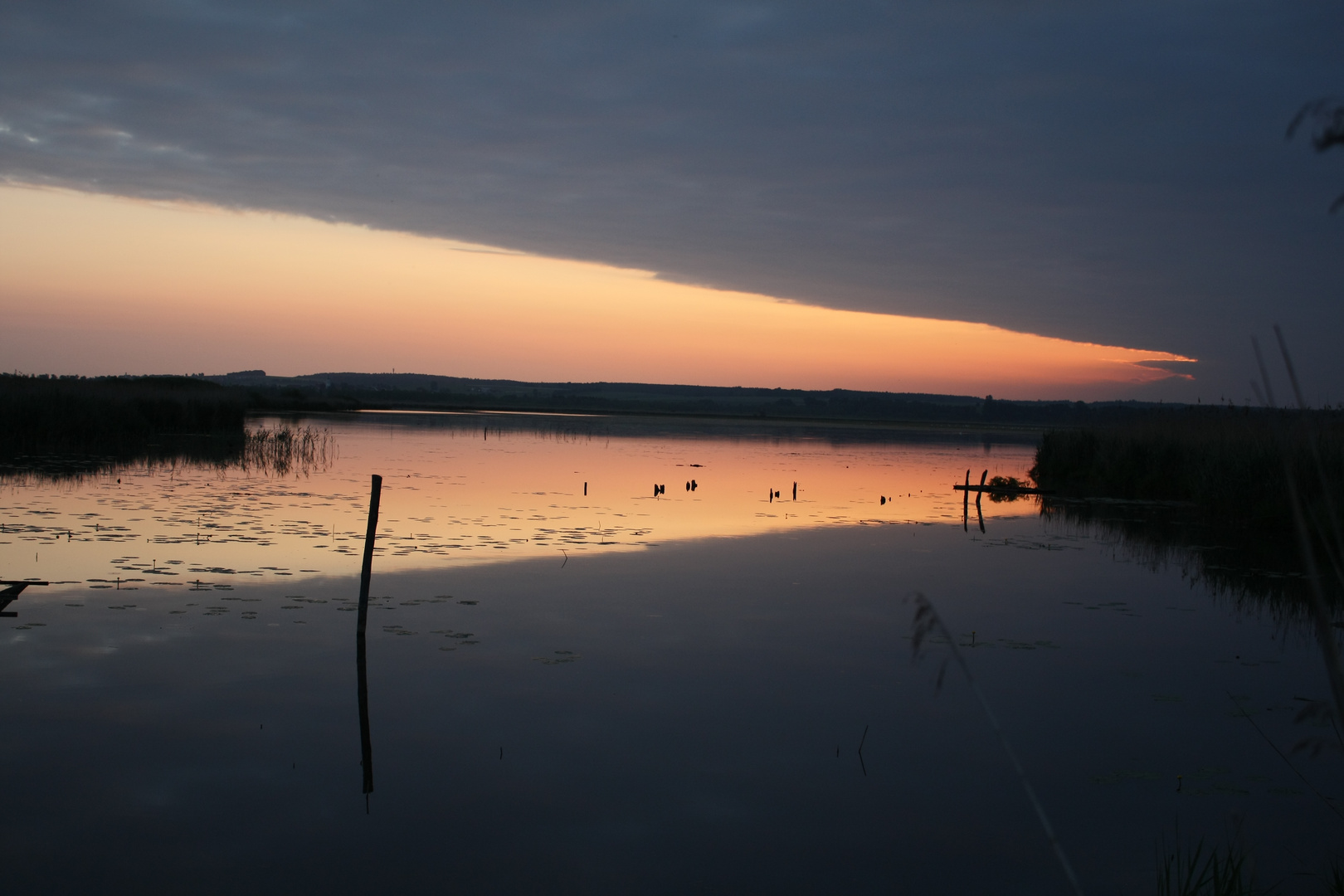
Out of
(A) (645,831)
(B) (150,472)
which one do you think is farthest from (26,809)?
(B) (150,472)

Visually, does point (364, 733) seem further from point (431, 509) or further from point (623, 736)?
point (431, 509)

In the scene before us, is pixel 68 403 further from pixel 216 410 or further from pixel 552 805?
pixel 552 805

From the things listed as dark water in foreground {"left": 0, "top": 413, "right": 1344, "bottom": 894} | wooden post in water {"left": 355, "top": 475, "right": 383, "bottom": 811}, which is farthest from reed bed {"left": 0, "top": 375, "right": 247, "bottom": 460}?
wooden post in water {"left": 355, "top": 475, "right": 383, "bottom": 811}

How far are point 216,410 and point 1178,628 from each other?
3823 centimetres

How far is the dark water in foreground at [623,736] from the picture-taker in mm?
5828

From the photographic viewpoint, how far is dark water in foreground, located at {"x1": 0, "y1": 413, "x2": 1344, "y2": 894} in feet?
19.1

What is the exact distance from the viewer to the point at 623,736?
767 cm

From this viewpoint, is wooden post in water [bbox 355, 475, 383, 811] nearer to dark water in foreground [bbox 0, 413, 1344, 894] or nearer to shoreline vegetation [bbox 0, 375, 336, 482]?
dark water in foreground [bbox 0, 413, 1344, 894]

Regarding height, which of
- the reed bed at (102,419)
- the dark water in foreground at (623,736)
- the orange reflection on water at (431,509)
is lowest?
the dark water in foreground at (623,736)

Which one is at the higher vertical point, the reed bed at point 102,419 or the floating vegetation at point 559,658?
the reed bed at point 102,419

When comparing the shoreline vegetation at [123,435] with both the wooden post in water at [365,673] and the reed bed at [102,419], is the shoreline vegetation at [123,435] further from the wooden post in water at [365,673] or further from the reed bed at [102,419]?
the wooden post in water at [365,673]

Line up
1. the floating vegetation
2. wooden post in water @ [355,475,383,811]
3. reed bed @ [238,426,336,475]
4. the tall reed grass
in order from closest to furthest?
1. wooden post in water @ [355,475,383,811]
2. the floating vegetation
3. the tall reed grass
4. reed bed @ [238,426,336,475]

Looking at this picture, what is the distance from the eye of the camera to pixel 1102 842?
6273 mm

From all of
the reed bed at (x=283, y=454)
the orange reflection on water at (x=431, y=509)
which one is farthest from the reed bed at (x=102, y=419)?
the orange reflection on water at (x=431, y=509)
